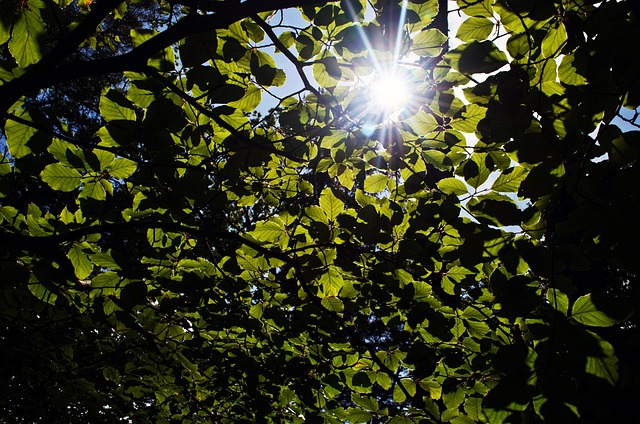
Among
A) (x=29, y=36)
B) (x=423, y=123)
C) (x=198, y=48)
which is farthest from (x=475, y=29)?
(x=29, y=36)

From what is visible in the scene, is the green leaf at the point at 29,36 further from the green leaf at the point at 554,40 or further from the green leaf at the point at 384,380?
the green leaf at the point at 384,380

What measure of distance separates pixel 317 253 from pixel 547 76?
1375 mm

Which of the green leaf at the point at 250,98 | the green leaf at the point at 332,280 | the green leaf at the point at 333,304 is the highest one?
the green leaf at the point at 250,98

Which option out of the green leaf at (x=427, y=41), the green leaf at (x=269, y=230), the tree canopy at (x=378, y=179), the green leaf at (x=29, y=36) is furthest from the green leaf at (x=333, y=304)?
the green leaf at (x=29, y=36)

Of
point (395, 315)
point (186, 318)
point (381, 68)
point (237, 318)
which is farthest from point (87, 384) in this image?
point (381, 68)

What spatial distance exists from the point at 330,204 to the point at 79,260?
1.34m

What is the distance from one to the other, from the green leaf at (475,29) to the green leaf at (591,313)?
98 cm

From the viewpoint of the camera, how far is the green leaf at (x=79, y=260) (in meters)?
1.95

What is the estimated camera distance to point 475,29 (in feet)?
4.65

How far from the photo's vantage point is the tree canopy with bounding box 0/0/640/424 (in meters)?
1.15

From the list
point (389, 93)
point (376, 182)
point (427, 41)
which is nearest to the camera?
point (427, 41)

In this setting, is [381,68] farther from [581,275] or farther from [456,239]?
[581,275]

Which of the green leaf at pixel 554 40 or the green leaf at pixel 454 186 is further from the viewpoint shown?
the green leaf at pixel 454 186

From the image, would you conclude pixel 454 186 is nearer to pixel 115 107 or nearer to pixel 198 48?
pixel 198 48
